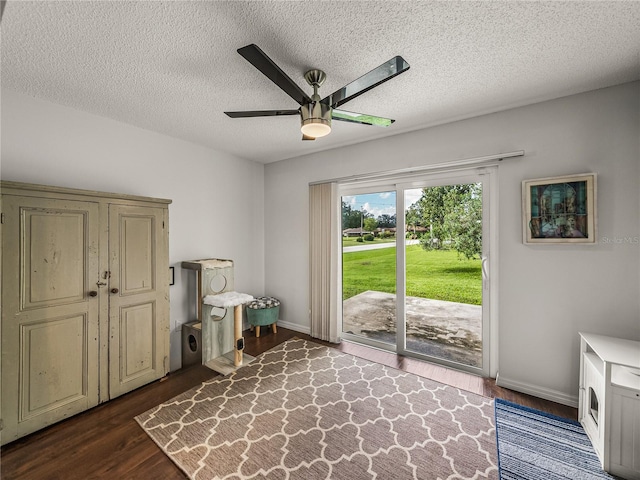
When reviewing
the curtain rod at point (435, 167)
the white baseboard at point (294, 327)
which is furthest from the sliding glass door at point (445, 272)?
the white baseboard at point (294, 327)

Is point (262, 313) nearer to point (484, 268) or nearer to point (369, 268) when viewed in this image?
point (369, 268)

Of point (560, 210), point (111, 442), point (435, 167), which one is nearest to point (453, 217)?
point (435, 167)

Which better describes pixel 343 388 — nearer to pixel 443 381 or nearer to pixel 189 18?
pixel 443 381

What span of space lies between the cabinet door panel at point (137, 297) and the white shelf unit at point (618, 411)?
3.36m

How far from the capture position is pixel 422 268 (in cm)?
298

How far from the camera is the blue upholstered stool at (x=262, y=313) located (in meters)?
3.65

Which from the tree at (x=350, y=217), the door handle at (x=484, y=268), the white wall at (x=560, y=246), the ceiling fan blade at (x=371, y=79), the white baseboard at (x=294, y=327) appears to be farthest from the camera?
the white baseboard at (x=294, y=327)

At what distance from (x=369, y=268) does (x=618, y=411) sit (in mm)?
2269

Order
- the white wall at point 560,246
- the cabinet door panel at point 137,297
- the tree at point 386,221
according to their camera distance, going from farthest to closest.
→ the tree at point 386,221, the cabinet door panel at point 137,297, the white wall at point 560,246

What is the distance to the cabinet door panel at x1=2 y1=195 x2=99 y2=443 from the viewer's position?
1.76 m

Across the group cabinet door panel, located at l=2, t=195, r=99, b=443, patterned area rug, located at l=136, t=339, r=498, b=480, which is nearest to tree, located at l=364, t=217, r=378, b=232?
patterned area rug, located at l=136, t=339, r=498, b=480

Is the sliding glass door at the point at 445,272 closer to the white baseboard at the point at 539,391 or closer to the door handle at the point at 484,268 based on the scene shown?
the door handle at the point at 484,268

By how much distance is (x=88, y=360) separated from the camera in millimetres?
2074

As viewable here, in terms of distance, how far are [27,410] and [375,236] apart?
132 inches
